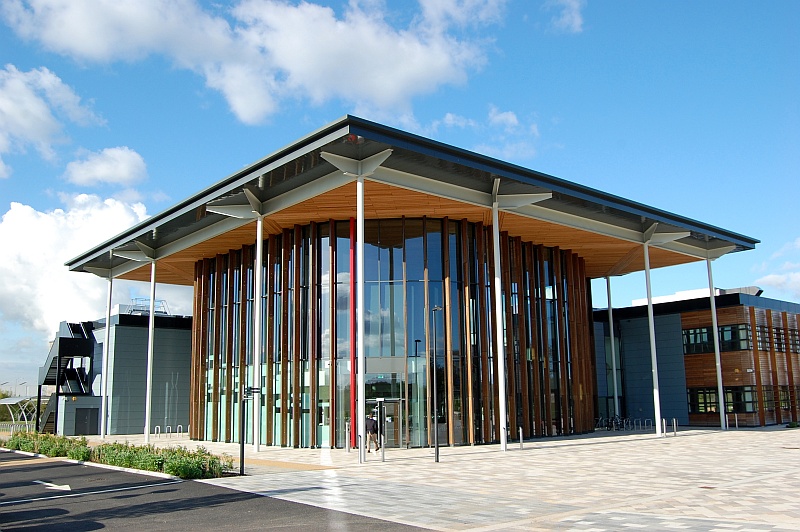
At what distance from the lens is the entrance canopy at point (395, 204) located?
23250mm

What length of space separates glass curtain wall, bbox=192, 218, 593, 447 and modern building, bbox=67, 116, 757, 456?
0.19 ft

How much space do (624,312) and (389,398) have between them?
2617cm

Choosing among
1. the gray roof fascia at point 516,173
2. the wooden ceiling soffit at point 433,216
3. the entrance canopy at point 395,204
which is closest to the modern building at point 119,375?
the wooden ceiling soffit at point 433,216

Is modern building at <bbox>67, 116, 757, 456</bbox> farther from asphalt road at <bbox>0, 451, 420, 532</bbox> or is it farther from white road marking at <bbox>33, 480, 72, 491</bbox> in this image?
white road marking at <bbox>33, 480, 72, 491</bbox>

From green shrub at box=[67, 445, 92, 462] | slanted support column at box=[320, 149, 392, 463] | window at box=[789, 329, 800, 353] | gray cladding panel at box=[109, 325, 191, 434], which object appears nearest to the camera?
slanted support column at box=[320, 149, 392, 463]

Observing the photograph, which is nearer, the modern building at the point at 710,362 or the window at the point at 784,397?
the modern building at the point at 710,362

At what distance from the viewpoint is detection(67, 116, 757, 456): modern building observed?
25.1 meters

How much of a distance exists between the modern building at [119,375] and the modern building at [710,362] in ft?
89.8

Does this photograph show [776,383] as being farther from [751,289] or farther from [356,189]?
[356,189]

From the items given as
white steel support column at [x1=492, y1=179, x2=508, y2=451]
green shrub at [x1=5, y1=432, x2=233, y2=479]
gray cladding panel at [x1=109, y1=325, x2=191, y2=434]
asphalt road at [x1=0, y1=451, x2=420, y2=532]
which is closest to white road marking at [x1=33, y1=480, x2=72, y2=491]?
asphalt road at [x1=0, y1=451, x2=420, y2=532]

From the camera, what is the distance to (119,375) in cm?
4378

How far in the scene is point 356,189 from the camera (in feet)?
81.9

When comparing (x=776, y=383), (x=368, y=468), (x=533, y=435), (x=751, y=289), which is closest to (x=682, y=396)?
(x=776, y=383)

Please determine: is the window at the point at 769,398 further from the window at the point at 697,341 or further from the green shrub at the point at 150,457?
the green shrub at the point at 150,457
